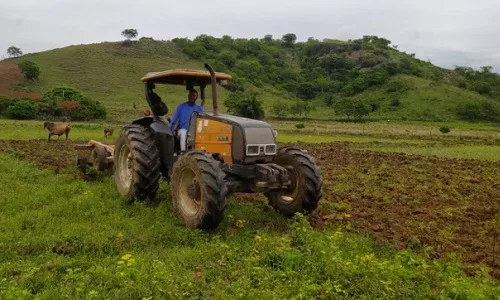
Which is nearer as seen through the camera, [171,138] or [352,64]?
[171,138]

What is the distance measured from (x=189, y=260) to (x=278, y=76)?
121728 millimetres

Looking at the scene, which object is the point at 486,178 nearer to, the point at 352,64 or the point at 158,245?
the point at 158,245

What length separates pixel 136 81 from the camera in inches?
3332

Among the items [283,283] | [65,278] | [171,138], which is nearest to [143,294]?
[65,278]

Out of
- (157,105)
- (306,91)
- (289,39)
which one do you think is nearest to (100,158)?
(157,105)

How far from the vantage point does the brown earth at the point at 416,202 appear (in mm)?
7262

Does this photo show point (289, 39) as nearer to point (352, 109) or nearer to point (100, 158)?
point (352, 109)

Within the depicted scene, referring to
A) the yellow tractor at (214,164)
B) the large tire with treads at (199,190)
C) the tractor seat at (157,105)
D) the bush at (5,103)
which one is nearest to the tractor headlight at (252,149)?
the yellow tractor at (214,164)

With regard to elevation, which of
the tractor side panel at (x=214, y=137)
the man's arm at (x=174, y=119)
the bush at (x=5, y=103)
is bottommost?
the tractor side panel at (x=214, y=137)

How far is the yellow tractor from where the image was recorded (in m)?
6.83

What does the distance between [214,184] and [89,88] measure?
74.8 meters

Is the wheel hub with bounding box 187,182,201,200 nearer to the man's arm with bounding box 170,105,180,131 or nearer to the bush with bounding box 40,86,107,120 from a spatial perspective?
the man's arm with bounding box 170,105,180,131

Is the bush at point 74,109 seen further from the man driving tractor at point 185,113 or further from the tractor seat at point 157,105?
the man driving tractor at point 185,113

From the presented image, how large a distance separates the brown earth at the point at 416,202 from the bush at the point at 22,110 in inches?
1315
